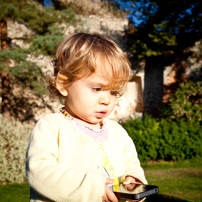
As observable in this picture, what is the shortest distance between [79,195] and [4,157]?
4.06 metres

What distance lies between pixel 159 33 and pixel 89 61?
315 inches

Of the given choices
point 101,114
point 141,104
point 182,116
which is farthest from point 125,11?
point 101,114

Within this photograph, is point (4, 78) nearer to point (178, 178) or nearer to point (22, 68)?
point (22, 68)

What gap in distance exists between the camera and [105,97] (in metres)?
1.19

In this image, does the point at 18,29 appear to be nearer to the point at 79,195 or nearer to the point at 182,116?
the point at 182,116

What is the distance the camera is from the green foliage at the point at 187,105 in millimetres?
7484

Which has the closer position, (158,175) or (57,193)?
(57,193)

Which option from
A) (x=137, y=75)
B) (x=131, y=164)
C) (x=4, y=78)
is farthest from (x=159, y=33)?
(x=131, y=164)

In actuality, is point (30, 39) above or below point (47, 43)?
above

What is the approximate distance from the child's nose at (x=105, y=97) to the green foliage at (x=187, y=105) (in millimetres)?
6582

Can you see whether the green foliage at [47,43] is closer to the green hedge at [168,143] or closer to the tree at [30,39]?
the tree at [30,39]

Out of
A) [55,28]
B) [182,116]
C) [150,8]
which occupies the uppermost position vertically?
[150,8]

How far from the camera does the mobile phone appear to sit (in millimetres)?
939

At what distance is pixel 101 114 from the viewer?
47.5 inches
